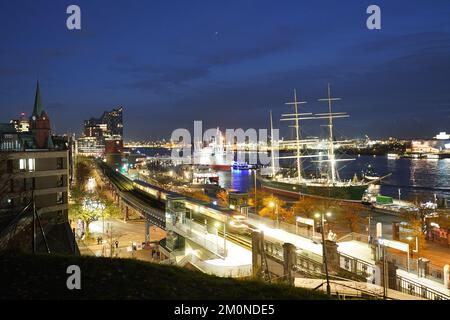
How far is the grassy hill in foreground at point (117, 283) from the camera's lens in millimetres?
7570

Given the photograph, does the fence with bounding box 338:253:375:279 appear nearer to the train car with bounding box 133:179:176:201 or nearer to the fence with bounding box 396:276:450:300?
the fence with bounding box 396:276:450:300

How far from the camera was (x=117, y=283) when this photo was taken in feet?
27.0

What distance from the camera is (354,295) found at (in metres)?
10.1

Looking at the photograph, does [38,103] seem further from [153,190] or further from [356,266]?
[356,266]

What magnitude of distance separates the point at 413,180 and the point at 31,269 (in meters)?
93.4

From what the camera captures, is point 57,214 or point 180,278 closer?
point 180,278

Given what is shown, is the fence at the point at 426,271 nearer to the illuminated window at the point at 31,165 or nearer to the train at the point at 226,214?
the train at the point at 226,214

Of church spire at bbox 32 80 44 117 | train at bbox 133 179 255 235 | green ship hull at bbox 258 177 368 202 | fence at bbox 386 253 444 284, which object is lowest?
green ship hull at bbox 258 177 368 202

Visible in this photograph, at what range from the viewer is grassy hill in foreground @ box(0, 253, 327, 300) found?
24.8 ft

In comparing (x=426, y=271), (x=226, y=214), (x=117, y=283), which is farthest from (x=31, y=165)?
(x=426, y=271)

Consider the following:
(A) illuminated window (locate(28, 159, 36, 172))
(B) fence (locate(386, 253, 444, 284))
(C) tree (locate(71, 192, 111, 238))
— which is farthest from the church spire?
(B) fence (locate(386, 253, 444, 284))

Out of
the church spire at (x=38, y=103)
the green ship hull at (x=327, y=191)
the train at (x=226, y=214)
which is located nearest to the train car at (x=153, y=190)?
the train at (x=226, y=214)
